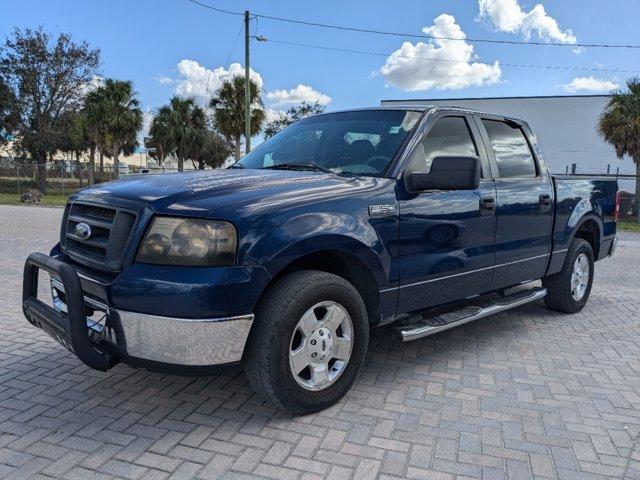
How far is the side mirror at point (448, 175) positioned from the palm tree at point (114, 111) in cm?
3552

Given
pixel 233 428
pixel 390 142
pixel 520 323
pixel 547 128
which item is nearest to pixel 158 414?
pixel 233 428

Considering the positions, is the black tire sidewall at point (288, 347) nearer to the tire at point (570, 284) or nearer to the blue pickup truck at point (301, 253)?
the blue pickup truck at point (301, 253)

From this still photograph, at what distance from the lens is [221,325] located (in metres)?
2.81

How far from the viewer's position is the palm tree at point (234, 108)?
104ft

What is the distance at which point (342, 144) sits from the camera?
13.8ft

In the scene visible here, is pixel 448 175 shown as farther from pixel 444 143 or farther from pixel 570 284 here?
pixel 570 284

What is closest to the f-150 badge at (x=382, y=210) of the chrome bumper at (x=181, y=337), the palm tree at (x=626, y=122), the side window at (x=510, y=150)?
the chrome bumper at (x=181, y=337)

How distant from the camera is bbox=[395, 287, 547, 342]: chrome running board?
3740 millimetres

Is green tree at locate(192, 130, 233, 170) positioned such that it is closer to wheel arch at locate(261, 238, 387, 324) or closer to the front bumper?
wheel arch at locate(261, 238, 387, 324)

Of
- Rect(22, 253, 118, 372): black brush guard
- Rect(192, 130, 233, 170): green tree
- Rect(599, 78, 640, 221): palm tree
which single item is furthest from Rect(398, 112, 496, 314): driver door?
Rect(192, 130, 233, 170): green tree

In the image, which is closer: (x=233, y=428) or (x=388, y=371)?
(x=233, y=428)

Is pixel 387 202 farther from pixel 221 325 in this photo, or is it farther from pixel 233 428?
pixel 233 428

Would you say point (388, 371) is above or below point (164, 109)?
below

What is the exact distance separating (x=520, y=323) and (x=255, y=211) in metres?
3.60
